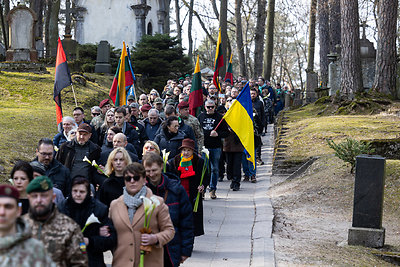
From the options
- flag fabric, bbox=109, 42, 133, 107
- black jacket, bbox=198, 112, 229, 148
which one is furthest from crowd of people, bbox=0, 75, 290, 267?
flag fabric, bbox=109, 42, 133, 107

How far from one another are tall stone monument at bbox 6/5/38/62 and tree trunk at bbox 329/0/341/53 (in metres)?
12.8

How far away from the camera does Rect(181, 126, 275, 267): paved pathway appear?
8.90m

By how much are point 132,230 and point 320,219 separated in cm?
617

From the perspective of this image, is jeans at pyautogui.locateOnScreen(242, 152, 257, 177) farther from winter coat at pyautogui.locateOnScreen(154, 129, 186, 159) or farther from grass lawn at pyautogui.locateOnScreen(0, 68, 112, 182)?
grass lawn at pyautogui.locateOnScreen(0, 68, 112, 182)

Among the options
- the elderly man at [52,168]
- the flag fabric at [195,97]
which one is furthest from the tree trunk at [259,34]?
the elderly man at [52,168]

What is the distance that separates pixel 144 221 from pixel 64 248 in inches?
53.3

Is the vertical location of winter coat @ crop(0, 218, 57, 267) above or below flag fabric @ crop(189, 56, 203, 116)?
below

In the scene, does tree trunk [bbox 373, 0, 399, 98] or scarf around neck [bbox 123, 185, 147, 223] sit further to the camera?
tree trunk [bbox 373, 0, 399, 98]

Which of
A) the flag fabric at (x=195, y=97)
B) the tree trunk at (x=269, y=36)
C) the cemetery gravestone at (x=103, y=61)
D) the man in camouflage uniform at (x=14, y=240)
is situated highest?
the tree trunk at (x=269, y=36)

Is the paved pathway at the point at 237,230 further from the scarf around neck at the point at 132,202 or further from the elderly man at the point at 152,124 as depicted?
the scarf around neck at the point at 132,202

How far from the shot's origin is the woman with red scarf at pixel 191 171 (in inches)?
366

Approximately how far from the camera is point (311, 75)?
33.1m

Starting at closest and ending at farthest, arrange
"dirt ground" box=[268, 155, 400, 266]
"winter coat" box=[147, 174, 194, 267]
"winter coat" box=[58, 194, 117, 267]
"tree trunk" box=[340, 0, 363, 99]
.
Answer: "winter coat" box=[58, 194, 117, 267]
"winter coat" box=[147, 174, 194, 267]
"dirt ground" box=[268, 155, 400, 266]
"tree trunk" box=[340, 0, 363, 99]

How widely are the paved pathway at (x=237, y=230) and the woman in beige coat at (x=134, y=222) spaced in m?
2.72
